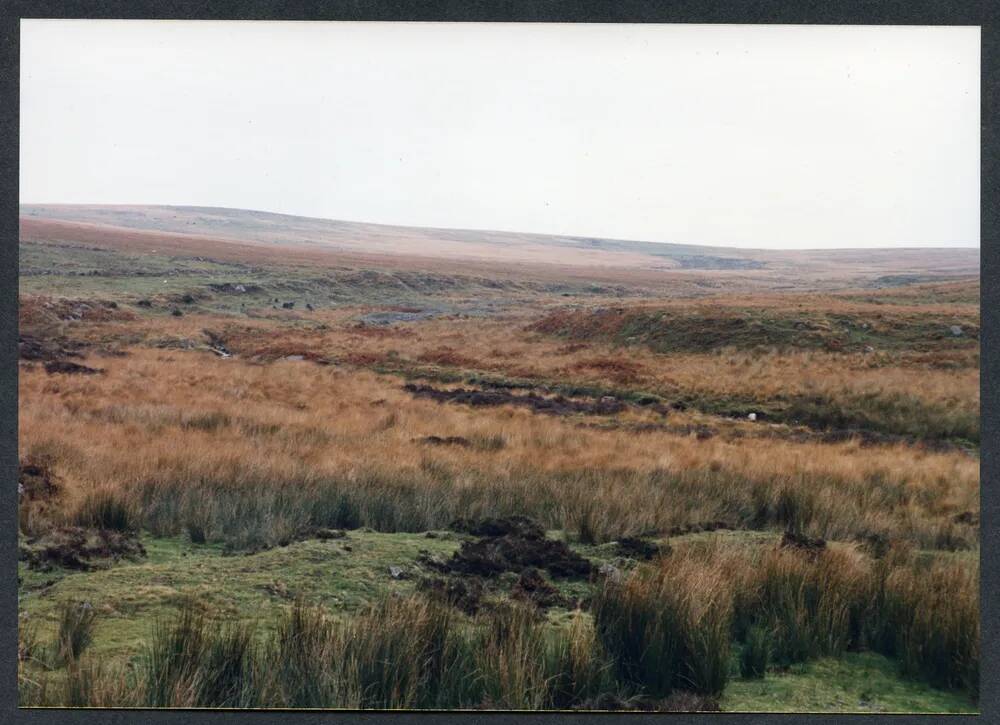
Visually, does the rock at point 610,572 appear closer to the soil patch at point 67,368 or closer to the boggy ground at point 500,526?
the boggy ground at point 500,526

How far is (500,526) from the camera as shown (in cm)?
606

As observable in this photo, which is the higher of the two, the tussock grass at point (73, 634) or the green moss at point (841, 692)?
the tussock grass at point (73, 634)

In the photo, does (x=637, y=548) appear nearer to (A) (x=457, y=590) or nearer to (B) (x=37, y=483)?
(A) (x=457, y=590)

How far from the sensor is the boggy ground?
4707 millimetres

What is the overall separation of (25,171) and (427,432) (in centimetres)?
463

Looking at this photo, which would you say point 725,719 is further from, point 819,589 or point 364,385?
point 364,385

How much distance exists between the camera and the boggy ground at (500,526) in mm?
4707

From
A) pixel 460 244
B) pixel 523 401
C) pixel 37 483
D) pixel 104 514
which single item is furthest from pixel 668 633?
pixel 460 244

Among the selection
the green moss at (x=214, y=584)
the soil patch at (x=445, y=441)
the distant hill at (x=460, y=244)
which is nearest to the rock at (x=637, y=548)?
the green moss at (x=214, y=584)

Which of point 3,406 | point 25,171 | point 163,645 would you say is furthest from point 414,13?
point 163,645

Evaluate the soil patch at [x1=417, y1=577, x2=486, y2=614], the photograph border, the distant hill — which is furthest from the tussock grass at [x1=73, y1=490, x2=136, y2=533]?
the distant hill

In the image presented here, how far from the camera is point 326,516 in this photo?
6.13 m

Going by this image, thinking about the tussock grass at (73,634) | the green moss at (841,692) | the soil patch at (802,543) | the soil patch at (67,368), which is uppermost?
the soil patch at (67,368)

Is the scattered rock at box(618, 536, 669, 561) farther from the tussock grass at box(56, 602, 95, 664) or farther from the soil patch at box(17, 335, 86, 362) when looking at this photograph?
the soil patch at box(17, 335, 86, 362)
